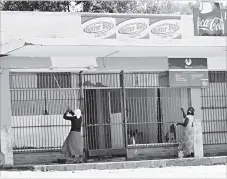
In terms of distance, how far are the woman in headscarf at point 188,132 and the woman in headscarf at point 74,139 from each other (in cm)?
306

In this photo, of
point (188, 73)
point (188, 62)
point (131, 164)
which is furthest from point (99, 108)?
point (188, 62)

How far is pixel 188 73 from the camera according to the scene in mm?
17141

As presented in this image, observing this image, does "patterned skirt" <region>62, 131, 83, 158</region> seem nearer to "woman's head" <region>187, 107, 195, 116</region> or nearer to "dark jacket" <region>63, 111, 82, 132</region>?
"dark jacket" <region>63, 111, 82, 132</region>

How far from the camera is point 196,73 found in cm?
1725

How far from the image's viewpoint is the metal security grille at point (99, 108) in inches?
633

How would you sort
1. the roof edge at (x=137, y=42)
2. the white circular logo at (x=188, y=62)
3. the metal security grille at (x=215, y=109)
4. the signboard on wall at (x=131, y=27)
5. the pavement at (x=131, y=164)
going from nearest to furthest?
the roof edge at (x=137, y=42), the pavement at (x=131, y=164), the signboard on wall at (x=131, y=27), the white circular logo at (x=188, y=62), the metal security grille at (x=215, y=109)

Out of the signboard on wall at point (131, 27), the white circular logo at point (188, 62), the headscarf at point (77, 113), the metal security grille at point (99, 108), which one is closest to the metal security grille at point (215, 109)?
the metal security grille at point (99, 108)

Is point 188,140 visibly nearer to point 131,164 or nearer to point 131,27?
point 131,164

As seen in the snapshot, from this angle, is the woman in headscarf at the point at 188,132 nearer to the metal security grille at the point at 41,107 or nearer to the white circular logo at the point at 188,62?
the white circular logo at the point at 188,62

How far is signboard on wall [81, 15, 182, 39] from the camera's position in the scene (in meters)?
15.5

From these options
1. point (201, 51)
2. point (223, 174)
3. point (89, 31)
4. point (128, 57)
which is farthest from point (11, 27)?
point (223, 174)

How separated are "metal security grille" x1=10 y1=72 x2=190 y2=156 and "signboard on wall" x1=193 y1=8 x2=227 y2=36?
1.66 metres

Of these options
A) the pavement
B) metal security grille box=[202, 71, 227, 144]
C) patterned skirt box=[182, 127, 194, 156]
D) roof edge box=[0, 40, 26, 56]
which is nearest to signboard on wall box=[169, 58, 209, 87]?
metal security grille box=[202, 71, 227, 144]

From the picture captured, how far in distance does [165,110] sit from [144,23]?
2989mm
